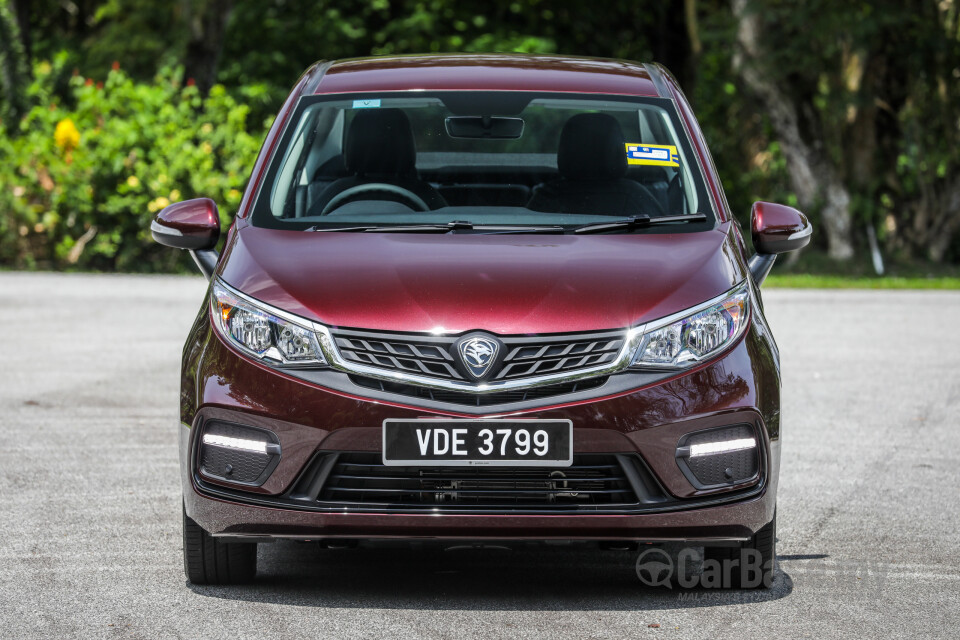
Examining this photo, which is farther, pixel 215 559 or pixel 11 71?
pixel 11 71

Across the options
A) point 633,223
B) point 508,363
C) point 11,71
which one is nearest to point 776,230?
point 633,223

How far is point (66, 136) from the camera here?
20.0 m

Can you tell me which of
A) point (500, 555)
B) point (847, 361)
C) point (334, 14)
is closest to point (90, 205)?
point (847, 361)

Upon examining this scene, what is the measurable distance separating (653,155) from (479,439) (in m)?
1.75

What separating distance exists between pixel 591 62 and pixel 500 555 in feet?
6.58

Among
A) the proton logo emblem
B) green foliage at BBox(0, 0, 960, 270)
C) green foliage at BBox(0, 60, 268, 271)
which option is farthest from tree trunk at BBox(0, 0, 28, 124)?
the proton logo emblem

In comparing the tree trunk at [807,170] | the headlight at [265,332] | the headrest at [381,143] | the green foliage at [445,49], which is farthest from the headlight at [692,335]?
the tree trunk at [807,170]

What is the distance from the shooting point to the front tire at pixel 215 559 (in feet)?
16.9

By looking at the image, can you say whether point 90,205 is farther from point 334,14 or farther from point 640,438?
point 640,438

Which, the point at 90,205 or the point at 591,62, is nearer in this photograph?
the point at 591,62

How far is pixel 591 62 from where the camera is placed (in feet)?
21.2

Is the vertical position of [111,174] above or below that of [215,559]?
below

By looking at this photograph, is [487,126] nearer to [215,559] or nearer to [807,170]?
[215,559]

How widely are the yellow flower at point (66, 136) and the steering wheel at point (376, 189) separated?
584 inches
